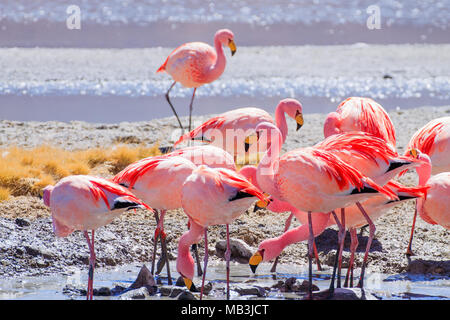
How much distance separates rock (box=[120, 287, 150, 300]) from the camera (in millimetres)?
4738

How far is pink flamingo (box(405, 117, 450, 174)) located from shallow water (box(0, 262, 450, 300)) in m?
1.31

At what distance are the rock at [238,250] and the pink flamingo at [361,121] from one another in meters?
1.14

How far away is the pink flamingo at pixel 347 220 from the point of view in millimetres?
5121

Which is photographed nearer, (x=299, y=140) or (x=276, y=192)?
(x=276, y=192)

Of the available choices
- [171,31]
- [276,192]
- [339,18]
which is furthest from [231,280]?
[339,18]

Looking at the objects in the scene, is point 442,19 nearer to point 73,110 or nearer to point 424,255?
point 73,110

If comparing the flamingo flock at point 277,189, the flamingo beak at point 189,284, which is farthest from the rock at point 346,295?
the flamingo beak at point 189,284

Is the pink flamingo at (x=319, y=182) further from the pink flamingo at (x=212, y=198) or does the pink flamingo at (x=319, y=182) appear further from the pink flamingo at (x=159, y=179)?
the pink flamingo at (x=159, y=179)

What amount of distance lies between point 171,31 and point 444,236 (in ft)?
48.0

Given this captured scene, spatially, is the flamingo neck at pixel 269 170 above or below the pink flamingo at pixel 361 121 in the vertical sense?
below

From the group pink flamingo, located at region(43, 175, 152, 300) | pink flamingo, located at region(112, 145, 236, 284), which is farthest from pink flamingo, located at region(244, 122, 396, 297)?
pink flamingo, located at region(43, 175, 152, 300)

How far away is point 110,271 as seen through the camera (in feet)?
18.5

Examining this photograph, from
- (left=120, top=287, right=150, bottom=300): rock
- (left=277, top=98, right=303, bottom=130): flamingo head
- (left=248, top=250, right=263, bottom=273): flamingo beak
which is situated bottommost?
(left=120, top=287, right=150, bottom=300): rock

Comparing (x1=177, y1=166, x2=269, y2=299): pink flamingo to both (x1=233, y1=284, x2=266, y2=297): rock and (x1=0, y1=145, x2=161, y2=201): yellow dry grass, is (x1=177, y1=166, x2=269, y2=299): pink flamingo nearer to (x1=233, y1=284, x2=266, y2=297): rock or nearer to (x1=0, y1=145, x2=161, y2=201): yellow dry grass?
(x1=233, y1=284, x2=266, y2=297): rock
